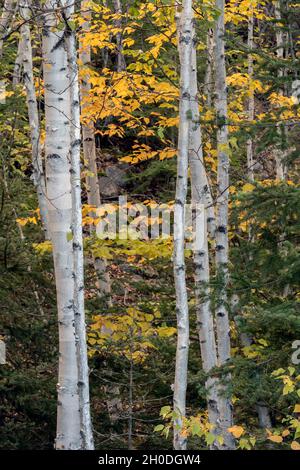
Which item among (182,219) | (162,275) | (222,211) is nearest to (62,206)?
(182,219)

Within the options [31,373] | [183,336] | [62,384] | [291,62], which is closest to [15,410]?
[31,373]

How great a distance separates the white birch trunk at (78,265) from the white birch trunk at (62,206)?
0.62 feet

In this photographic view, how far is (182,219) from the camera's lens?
21.0 ft

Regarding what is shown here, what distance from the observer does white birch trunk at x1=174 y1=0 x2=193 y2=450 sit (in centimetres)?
639

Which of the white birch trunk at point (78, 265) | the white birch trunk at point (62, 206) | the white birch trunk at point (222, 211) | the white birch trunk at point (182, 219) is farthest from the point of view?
the white birch trunk at point (222, 211)

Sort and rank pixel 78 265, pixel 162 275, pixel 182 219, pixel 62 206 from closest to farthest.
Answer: pixel 78 265, pixel 62 206, pixel 182 219, pixel 162 275

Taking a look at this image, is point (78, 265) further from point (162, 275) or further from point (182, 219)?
point (162, 275)

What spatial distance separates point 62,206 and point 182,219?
112 cm

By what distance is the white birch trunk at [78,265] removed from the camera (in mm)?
5906

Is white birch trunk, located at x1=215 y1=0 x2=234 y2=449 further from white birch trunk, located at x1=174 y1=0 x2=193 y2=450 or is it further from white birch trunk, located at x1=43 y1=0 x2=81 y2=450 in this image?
white birch trunk, located at x1=43 y1=0 x2=81 y2=450

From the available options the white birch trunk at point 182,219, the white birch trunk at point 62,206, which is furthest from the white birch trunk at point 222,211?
the white birch trunk at point 62,206

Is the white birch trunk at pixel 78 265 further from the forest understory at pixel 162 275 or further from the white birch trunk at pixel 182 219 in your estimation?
the white birch trunk at pixel 182 219

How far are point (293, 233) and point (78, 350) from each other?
7.08ft
